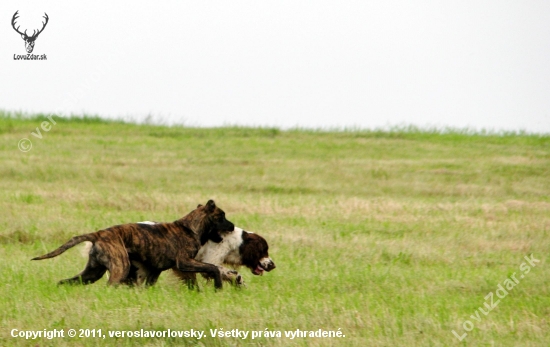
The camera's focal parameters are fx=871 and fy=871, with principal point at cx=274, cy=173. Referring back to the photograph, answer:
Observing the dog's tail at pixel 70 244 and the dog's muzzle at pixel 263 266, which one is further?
the dog's muzzle at pixel 263 266

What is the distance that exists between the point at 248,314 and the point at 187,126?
66.1ft

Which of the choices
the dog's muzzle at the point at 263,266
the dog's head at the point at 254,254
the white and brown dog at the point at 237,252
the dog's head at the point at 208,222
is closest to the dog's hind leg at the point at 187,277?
the white and brown dog at the point at 237,252

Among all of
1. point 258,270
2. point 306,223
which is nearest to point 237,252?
point 258,270

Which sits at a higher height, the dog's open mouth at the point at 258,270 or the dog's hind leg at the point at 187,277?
the dog's open mouth at the point at 258,270

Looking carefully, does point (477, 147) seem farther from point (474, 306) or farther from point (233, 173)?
point (474, 306)

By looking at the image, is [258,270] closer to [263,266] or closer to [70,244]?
[263,266]

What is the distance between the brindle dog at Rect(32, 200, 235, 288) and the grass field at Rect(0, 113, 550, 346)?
0.24 meters

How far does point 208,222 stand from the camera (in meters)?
8.38

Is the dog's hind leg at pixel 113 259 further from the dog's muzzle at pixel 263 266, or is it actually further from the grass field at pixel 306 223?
the dog's muzzle at pixel 263 266

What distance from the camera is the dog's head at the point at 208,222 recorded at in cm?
837

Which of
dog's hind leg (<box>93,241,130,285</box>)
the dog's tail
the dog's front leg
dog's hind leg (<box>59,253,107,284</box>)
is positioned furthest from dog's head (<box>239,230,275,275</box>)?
the dog's tail

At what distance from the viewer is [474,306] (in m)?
7.73

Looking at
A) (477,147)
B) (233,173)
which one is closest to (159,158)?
(233,173)

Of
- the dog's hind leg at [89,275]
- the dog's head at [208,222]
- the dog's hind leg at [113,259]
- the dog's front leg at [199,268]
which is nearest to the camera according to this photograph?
the dog's hind leg at [113,259]
